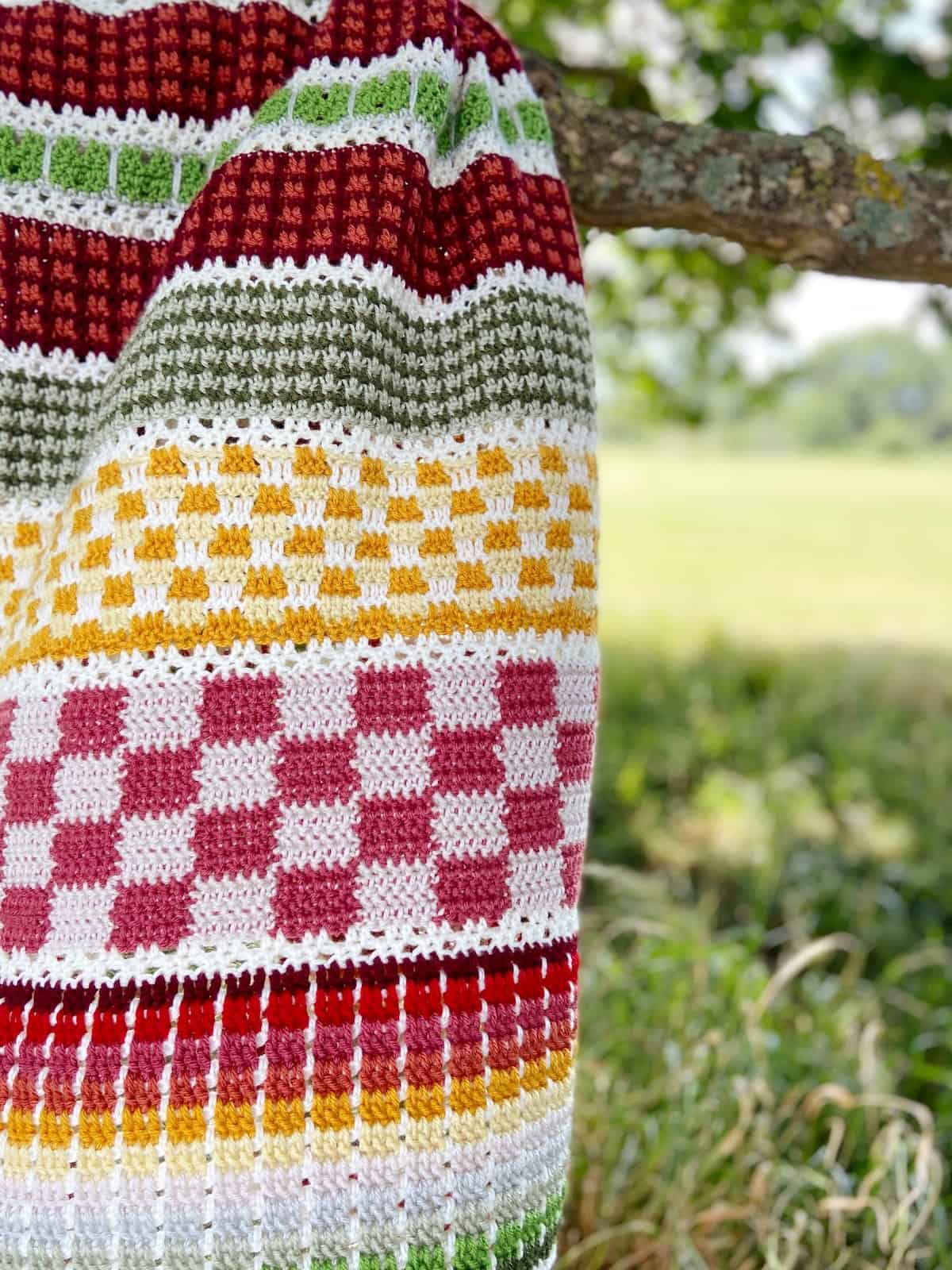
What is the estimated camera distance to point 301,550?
2.42 ft

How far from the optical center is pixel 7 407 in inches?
32.3

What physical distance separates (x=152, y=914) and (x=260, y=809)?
93 millimetres

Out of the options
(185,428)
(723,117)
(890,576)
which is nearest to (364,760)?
(185,428)

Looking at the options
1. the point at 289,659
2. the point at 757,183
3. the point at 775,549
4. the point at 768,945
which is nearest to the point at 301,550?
the point at 289,659

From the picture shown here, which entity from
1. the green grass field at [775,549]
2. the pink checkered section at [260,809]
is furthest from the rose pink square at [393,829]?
the green grass field at [775,549]

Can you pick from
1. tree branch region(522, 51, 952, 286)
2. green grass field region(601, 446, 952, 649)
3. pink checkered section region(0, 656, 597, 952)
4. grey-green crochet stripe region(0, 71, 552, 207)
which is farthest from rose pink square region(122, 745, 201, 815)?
green grass field region(601, 446, 952, 649)

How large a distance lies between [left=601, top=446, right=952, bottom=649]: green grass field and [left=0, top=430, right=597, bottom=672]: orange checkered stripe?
420 cm

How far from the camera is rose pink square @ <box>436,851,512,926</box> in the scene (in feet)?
2.42

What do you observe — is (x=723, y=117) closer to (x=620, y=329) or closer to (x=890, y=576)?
(x=620, y=329)

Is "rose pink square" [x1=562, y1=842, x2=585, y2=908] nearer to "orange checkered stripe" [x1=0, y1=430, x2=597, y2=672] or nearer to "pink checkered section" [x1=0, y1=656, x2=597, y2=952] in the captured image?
"pink checkered section" [x1=0, y1=656, x2=597, y2=952]

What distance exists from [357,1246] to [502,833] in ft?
0.87

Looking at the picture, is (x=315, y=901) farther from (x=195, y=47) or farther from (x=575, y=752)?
(x=195, y=47)

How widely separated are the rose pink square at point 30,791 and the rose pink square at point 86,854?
0.07 ft

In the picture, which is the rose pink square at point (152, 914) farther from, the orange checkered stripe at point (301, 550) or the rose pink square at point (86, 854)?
the orange checkered stripe at point (301, 550)
